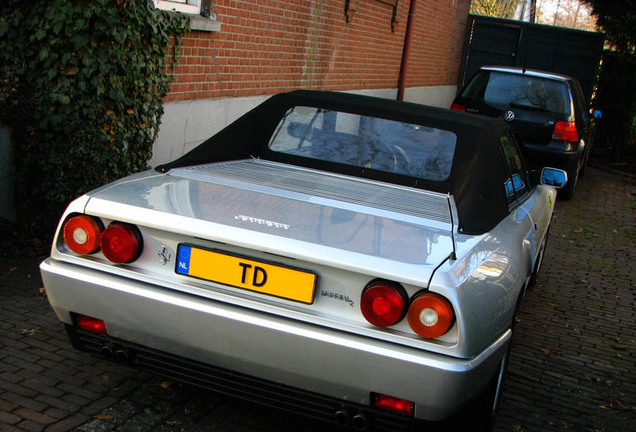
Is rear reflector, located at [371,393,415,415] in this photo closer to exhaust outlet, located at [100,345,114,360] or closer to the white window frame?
exhaust outlet, located at [100,345,114,360]

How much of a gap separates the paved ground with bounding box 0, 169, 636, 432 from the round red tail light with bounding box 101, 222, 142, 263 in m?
0.75

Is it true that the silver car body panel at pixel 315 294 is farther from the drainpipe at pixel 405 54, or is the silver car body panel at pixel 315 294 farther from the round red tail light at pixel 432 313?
the drainpipe at pixel 405 54

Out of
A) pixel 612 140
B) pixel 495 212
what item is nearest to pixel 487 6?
pixel 612 140

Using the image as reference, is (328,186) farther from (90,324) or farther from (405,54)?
(405,54)

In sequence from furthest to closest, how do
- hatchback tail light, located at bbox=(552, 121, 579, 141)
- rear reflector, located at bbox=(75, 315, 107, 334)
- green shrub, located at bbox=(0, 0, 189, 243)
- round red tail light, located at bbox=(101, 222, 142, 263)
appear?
hatchback tail light, located at bbox=(552, 121, 579, 141) < green shrub, located at bbox=(0, 0, 189, 243) < rear reflector, located at bbox=(75, 315, 107, 334) < round red tail light, located at bbox=(101, 222, 142, 263)

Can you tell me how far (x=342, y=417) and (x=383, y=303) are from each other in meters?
0.48

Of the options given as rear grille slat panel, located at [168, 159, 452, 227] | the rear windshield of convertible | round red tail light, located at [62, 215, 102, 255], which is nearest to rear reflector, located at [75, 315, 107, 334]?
round red tail light, located at [62, 215, 102, 255]

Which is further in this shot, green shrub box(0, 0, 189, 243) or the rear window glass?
the rear window glass

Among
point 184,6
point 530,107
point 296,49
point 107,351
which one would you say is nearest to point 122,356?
point 107,351

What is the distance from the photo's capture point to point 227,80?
8477 mm

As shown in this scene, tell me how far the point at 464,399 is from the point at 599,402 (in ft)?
6.13

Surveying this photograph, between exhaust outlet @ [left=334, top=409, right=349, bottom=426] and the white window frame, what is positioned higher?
the white window frame

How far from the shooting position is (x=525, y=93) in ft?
34.9

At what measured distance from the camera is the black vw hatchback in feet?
34.4
